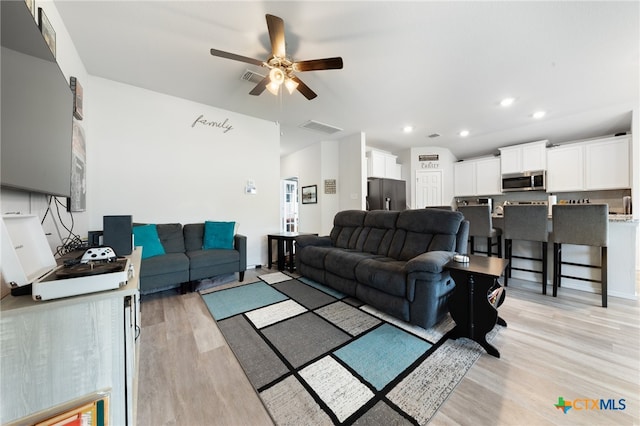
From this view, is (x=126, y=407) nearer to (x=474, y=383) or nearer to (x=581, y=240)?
(x=474, y=383)

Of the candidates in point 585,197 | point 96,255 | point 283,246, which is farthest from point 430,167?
point 96,255

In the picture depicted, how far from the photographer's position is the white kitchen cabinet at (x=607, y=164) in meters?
3.92

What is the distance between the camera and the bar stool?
2.78 metres

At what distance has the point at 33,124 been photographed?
1.13 metres

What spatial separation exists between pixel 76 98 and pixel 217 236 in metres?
2.02

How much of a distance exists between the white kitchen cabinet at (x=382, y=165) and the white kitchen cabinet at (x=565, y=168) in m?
3.04

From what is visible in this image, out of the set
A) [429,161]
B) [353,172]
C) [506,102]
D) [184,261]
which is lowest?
[184,261]

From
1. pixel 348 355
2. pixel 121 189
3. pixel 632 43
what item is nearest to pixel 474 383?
pixel 348 355

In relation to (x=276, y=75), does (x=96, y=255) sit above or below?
below

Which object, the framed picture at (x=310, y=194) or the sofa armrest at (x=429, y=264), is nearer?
the sofa armrest at (x=429, y=264)

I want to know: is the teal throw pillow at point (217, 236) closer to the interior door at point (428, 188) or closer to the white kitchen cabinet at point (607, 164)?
the interior door at point (428, 188)

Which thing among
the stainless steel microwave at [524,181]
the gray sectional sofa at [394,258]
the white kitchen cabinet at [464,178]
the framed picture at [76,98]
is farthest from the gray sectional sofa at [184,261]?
the stainless steel microwave at [524,181]

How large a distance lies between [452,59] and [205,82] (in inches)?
118

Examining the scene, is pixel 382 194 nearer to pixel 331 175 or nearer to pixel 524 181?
pixel 331 175
